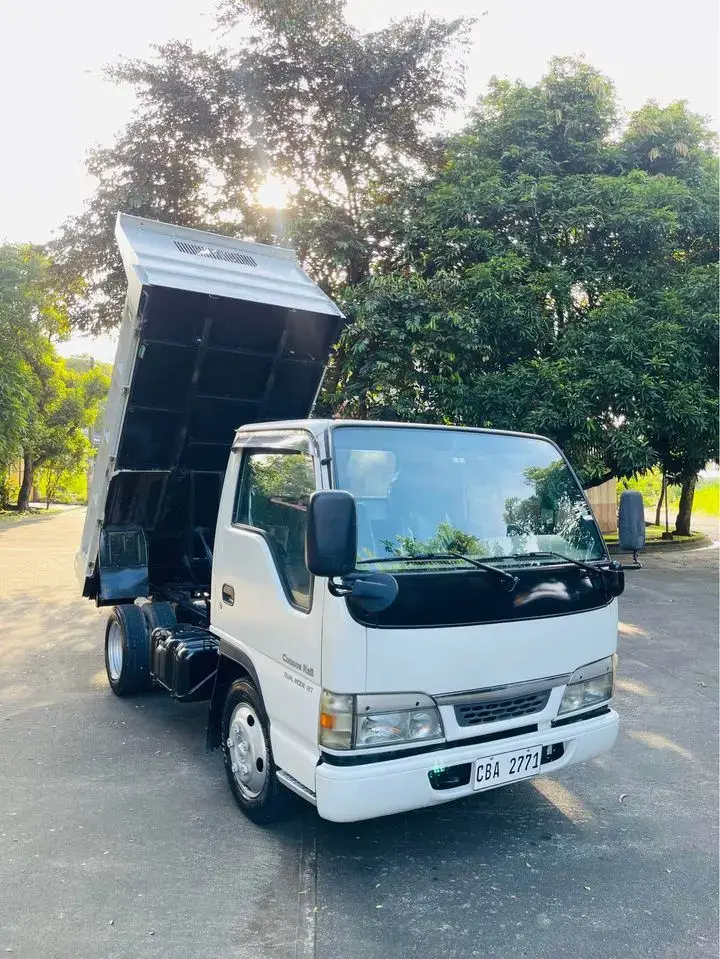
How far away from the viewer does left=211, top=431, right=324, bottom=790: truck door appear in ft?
10.5

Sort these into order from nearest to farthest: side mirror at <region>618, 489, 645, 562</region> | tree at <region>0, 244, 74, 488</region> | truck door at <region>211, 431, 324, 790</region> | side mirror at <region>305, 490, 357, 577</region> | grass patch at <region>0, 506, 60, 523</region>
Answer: side mirror at <region>305, 490, 357, 577</region>
truck door at <region>211, 431, 324, 790</region>
side mirror at <region>618, 489, 645, 562</region>
tree at <region>0, 244, 74, 488</region>
grass patch at <region>0, 506, 60, 523</region>

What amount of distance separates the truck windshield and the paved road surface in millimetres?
1437

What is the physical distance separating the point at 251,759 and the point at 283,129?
1275cm

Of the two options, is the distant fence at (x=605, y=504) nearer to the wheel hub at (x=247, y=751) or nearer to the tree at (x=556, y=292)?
the tree at (x=556, y=292)

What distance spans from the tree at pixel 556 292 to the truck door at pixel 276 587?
25.3ft

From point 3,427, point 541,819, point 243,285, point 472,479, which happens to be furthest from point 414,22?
point 3,427

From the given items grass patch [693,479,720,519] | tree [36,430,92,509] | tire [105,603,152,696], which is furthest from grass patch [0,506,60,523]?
grass patch [693,479,720,519]

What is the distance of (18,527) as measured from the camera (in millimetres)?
24656

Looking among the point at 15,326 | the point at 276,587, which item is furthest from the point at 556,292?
the point at 15,326

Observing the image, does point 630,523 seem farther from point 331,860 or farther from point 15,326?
point 15,326

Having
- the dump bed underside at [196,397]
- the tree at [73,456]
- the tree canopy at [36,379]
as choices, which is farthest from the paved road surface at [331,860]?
the tree at [73,456]

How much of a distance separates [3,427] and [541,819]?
21.8m

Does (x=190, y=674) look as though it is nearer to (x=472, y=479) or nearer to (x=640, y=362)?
(x=472, y=479)

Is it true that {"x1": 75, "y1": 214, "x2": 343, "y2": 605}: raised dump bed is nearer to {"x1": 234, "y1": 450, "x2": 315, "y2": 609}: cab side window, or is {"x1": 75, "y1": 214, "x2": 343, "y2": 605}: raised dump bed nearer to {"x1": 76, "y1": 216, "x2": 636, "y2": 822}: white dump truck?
{"x1": 76, "y1": 216, "x2": 636, "y2": 822}: white dump truck
